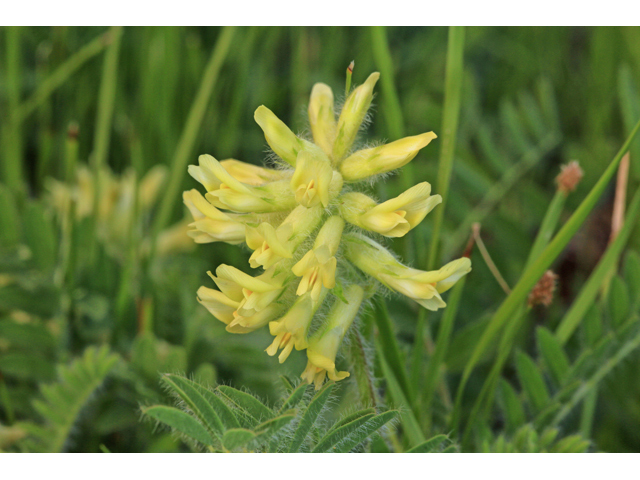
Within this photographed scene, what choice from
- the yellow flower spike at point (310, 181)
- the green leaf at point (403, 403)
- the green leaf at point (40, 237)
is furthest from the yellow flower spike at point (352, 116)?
the green leaf at point (40, 237)

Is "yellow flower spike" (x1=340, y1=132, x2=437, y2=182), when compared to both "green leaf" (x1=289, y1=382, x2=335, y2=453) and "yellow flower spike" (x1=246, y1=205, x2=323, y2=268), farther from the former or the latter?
"green leaf" (x1=289, y1=382, x2=335, y2=453)

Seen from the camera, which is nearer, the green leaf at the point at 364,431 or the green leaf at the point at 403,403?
the green leaf at the point at 364,431

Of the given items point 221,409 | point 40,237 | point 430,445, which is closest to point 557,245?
point 430,445

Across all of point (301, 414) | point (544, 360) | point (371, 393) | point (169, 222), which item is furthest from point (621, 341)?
point (169, 222)

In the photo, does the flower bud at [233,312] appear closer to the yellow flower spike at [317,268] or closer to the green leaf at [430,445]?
the yellow flower spike at [317,268]

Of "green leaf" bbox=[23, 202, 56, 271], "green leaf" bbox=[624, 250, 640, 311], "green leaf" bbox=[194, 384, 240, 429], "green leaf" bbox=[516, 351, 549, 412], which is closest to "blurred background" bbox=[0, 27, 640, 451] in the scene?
"green leaf" bbox=[23, 202, 56, 271]

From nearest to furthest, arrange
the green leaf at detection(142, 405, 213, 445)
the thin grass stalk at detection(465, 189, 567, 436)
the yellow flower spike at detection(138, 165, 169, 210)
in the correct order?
1. the green leaf at detection(142, 405, 213, 445)
2. the thin grass stalk at detection(465, 189, 567, 436)
3. the yellow flower spike at detection(138, 165, 169, 210)

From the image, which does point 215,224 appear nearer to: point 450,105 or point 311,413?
point 311,413
